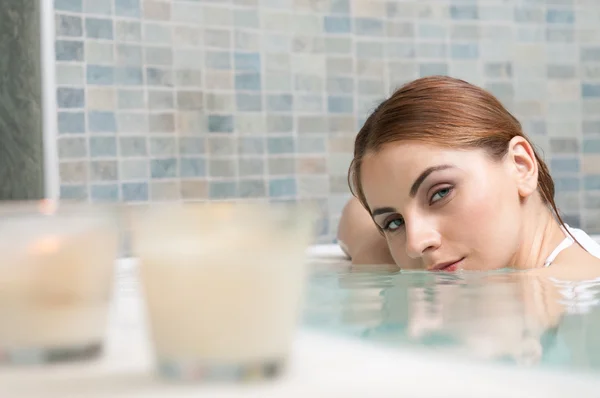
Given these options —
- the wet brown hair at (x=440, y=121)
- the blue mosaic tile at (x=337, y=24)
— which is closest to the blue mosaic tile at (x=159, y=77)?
the blue mosaic tile at (x=337, y=24)

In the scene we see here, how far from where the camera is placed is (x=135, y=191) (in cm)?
242

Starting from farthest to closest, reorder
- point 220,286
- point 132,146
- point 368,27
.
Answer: point 368,27 < point 132,146 < point 220,286

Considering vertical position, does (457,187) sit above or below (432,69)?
below

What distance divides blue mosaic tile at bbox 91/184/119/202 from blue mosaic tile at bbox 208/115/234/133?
0.33 m

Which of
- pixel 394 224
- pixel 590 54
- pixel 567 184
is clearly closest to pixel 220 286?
pixel 394 224

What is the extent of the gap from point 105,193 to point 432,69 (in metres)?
1.15

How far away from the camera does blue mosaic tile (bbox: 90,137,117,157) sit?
7.68ft

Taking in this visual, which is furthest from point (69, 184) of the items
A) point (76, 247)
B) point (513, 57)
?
point (76, 247)

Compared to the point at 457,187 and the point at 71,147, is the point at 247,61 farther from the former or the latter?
the point at 457,187

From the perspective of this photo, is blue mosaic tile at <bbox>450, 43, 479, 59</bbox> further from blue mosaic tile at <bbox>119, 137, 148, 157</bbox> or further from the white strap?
the white strap

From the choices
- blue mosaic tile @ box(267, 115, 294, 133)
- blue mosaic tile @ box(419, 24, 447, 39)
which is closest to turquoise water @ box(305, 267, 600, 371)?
blue mosaic tile @ box(267, 115, 294, 133)

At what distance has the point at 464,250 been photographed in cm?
148

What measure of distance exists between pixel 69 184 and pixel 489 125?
3.90ft

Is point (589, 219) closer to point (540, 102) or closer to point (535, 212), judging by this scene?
point (540, 102)
